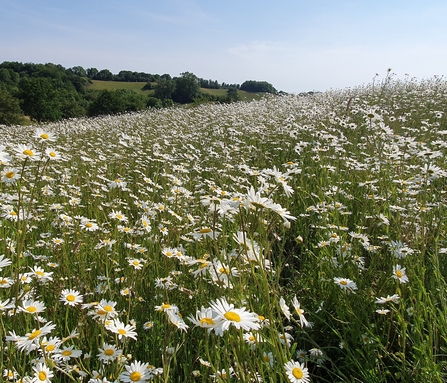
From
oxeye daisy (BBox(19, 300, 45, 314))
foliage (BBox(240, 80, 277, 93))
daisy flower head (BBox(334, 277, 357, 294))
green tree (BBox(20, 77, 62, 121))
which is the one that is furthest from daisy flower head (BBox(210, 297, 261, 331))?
green tree (BBox(20, 77, 62, 121))

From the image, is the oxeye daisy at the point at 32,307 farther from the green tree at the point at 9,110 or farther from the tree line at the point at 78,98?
the green tree at the point at 9,110

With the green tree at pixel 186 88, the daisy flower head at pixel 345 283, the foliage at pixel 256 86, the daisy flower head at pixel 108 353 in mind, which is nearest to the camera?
the daisy flower head at pixel 108 353

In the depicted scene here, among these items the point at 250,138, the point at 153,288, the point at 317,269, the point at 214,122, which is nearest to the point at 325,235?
the point at 317,269

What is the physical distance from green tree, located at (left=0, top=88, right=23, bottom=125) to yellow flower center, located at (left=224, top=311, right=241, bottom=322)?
32402 millimetres

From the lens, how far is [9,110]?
3105 cm

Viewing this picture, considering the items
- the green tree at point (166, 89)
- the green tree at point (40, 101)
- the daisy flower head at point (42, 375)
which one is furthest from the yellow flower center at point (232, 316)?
the green tree at point (40, 101)

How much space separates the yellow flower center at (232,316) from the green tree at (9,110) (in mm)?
32402

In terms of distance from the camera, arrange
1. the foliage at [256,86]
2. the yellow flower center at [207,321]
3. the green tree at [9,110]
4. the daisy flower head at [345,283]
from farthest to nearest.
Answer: the foliage at [256,86] → the green tree at [9,110] → the daisy flower head at [345,283] → the yellow flower center at [207,321]

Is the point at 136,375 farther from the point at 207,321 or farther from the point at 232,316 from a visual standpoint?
the point at 232,316

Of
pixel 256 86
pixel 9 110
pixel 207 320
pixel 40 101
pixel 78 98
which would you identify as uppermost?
pixel 256 86

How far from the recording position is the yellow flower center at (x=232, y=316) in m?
0.97

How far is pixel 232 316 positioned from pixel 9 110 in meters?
36.0

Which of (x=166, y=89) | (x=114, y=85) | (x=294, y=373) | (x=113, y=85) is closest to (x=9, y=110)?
(x=166, y=89)

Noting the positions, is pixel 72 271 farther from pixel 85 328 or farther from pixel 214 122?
pixel 214 122
